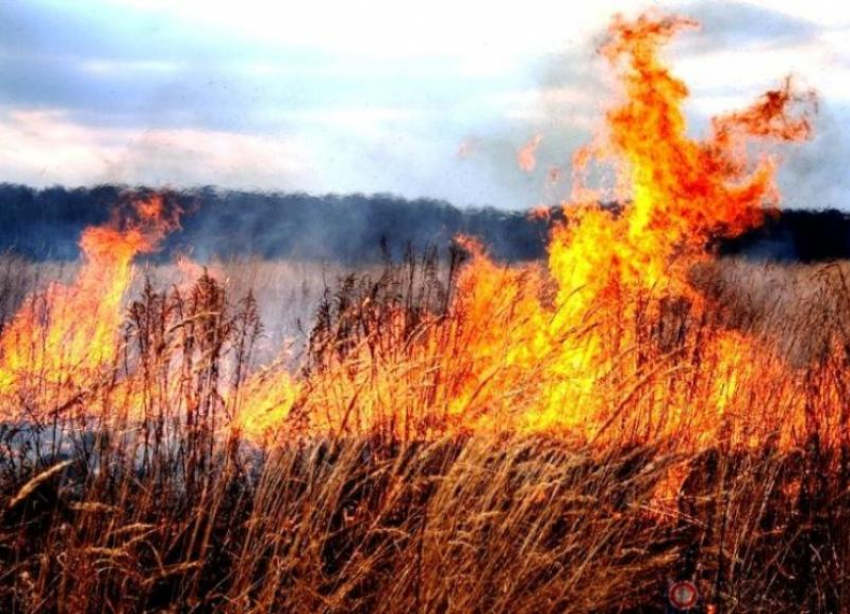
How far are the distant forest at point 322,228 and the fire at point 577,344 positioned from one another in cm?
1220

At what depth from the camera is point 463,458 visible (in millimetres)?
4379

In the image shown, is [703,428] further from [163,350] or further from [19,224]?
[19,224]

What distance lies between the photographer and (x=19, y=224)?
82.0 feet

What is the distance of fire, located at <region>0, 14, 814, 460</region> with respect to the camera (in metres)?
5.24

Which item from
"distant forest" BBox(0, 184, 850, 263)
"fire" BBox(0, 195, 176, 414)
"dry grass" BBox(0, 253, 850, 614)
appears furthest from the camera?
"distant forest" BBox(0, 184, 850, 263)

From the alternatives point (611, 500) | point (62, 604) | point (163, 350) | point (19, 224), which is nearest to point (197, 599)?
point (62, 604)

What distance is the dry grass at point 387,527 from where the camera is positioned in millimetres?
4016

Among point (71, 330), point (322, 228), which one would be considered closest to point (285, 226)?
point (322, 228)

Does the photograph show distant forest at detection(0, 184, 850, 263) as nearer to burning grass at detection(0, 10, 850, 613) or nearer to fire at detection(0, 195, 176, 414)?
fire at detection(0, 195, 176, 414)

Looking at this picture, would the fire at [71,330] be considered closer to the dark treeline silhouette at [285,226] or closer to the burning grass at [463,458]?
the burning grass at [463,458]

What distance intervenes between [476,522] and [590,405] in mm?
2476

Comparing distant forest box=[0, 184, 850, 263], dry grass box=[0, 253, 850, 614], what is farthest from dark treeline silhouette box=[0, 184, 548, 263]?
dry grass box=[0, 253, 850, 614]

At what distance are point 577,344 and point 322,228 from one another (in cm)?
2653

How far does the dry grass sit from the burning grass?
2cm
